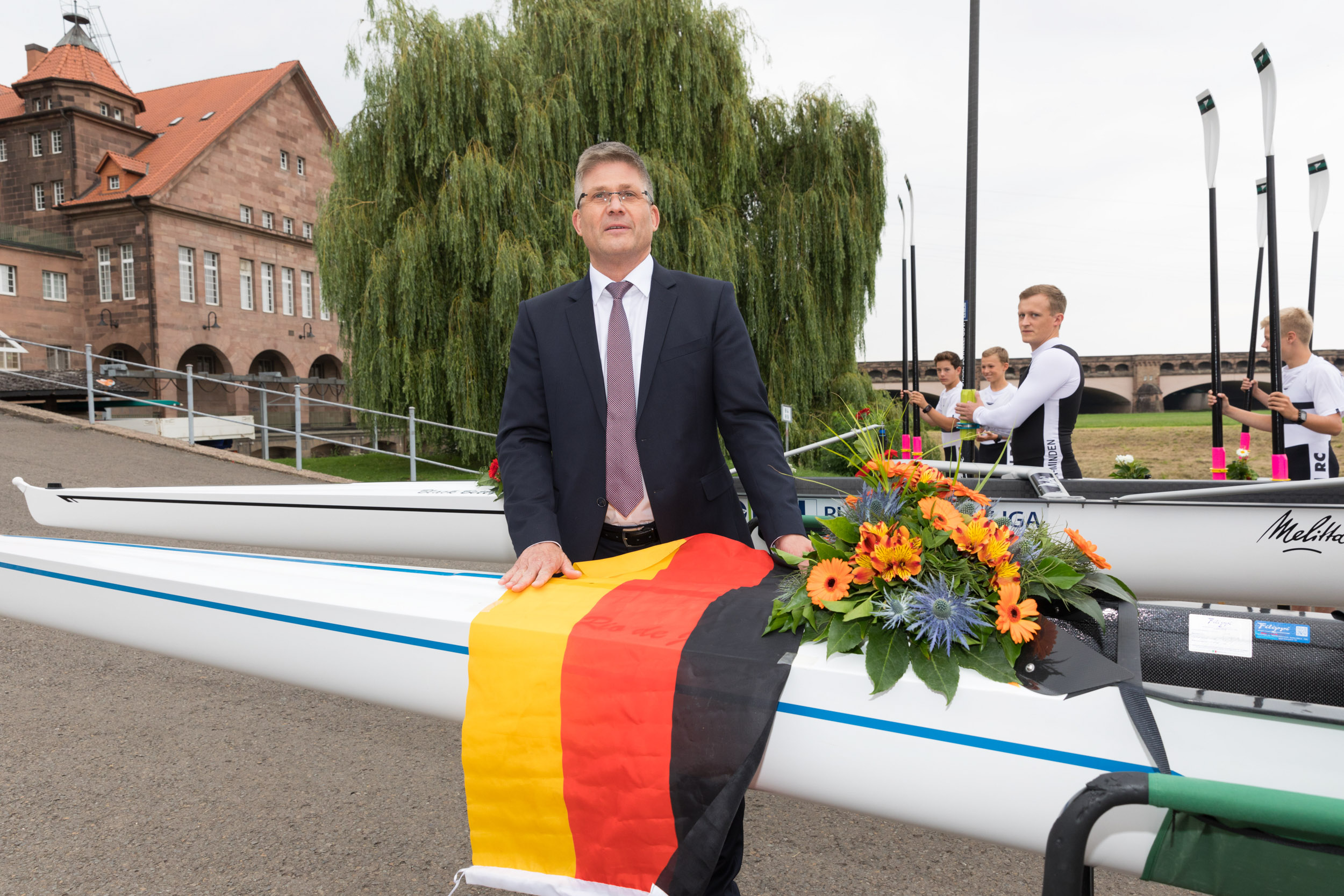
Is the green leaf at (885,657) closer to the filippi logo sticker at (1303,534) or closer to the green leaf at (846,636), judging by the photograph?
the green leaf at (846,636)

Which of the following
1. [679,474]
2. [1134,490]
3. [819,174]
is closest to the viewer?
[679,474]

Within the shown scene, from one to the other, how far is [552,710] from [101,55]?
3741 centimetres

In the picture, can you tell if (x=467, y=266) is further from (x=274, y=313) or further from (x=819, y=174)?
(x=274, y=313)

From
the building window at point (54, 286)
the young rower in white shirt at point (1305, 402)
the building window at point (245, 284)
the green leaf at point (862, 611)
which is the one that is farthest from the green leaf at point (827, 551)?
the building window at point (54, 286)

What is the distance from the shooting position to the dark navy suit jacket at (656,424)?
1.92 m

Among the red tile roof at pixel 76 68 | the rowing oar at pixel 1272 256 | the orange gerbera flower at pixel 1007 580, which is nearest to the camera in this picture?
the orange gerbera flower at pixel 1007 580

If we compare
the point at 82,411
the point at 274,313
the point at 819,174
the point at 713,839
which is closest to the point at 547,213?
the point at 819,174

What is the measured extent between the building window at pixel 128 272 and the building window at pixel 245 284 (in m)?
3.02

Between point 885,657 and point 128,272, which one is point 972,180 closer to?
point 885,657

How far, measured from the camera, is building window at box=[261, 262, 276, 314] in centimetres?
2831

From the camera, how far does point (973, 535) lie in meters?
1.51

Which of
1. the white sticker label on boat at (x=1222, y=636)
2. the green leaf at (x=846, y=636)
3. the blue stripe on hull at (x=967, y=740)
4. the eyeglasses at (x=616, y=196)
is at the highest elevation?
the eyeglasses at (x=616, y=196)

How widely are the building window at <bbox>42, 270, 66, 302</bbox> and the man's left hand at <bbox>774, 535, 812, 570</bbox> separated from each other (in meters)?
30.8

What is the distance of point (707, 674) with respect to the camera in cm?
150
